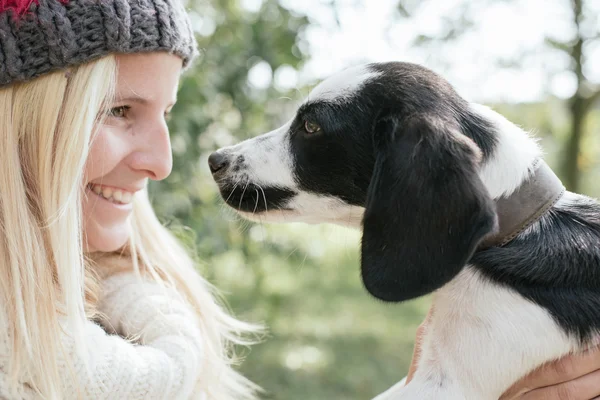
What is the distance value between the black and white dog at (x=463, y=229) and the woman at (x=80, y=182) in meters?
0.50

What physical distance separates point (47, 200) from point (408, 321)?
187 inches

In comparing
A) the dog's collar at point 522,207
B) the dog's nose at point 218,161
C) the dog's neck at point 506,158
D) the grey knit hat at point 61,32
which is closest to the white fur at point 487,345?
the dog's collar at point 522,207

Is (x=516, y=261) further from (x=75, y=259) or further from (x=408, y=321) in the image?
(x=408, y=321)

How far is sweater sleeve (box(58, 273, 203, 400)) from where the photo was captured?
63.9 inches

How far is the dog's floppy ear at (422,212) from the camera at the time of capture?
1.45 meters

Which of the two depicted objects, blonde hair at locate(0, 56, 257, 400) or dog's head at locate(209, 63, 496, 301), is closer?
dog's head at locate(209, 63, 496, 301)

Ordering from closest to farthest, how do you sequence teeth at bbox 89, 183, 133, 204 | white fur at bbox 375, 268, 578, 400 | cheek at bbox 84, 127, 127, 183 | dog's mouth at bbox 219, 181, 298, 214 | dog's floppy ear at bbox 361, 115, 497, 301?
dog's floppy ear at bbox 361, 115, 497, 301, white fur at bbox 375, 268, 578, 400, cheek at bbox 84, 127, 127, 183, teeth at bbox 89, 183, 133, 204, dog's mouth at bbox 219, 181, 298, 214

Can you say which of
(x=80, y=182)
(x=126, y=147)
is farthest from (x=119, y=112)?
(x=80, y=182)

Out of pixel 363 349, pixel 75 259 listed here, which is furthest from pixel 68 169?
pixel 363 349

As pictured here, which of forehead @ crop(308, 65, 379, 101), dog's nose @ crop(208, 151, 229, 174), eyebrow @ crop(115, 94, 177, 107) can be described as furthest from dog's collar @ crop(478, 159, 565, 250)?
eyebrow @ crop(115, 94, 177, 107)

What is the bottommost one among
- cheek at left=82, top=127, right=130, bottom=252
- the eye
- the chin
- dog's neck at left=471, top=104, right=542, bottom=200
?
the chin

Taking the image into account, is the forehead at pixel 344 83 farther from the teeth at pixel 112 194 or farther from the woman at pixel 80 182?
the teeth at pixel 112 194

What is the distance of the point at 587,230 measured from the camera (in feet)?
5.48

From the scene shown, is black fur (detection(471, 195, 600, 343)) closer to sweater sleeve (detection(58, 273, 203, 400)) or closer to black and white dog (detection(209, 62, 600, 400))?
black and white dog (detection(209, 62, 600, 400))
